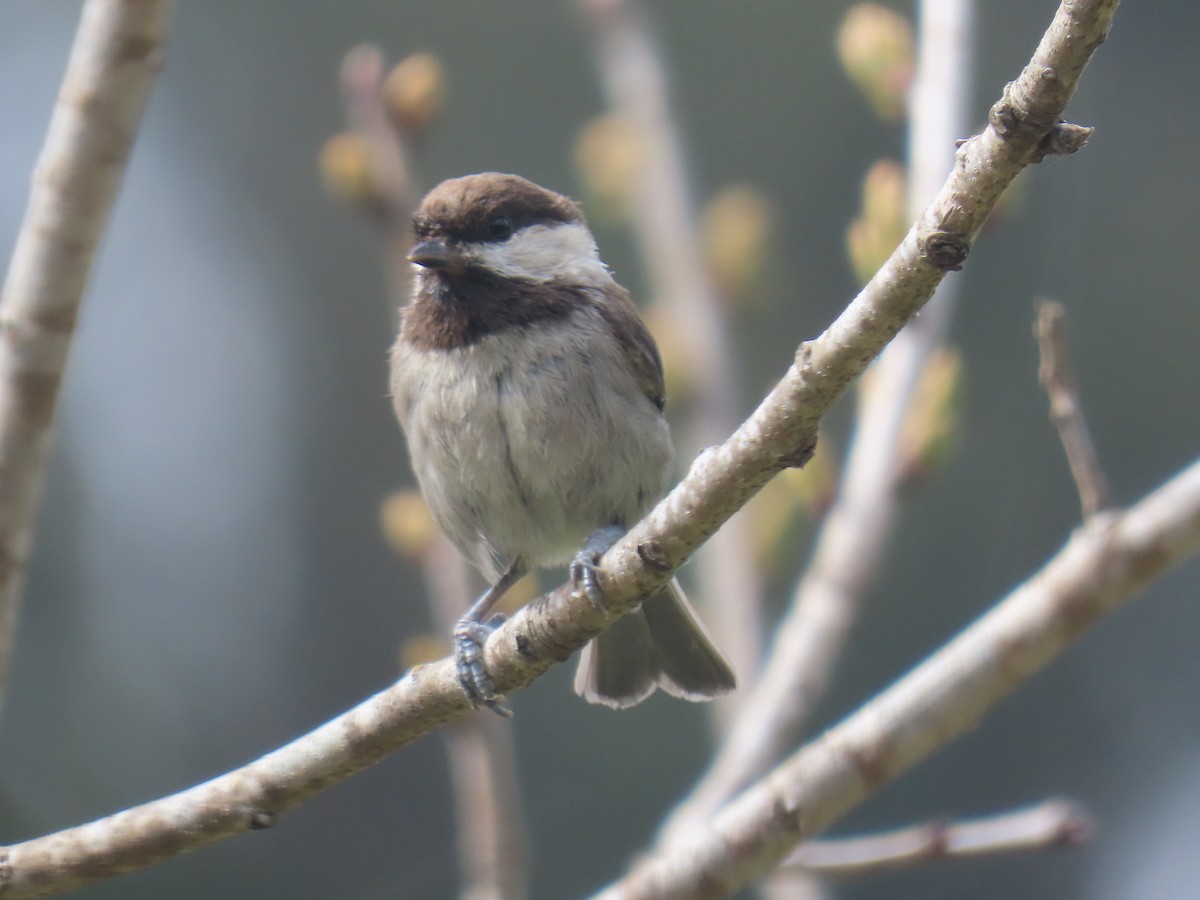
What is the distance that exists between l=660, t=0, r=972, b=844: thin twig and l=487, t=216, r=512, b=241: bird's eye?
1080mm

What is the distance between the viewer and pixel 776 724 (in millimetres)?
3021

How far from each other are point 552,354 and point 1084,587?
1.59 meters

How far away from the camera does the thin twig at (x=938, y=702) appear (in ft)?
6.63

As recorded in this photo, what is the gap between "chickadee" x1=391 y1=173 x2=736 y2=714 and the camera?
3260 mm

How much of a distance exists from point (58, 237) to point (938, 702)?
1.98 meters

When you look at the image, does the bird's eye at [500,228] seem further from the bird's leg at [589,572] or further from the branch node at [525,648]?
the branch node at [525,648]

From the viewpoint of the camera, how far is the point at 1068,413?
2129 millimetres

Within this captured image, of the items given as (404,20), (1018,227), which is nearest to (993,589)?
(1018,227)

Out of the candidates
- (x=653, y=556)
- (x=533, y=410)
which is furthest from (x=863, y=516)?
(x=653, y=556)

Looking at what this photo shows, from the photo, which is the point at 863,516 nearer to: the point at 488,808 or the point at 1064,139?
the point at 488,808

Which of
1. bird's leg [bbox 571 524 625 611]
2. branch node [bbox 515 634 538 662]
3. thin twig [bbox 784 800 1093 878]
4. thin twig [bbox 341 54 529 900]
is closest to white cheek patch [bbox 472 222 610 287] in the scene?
thin twig [bbox 341 54 529 900]

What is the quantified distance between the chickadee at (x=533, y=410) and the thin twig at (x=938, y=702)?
93cm

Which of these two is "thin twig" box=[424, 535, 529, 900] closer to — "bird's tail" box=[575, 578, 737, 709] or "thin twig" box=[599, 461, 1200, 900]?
"bird's tail" box=[575, 578, 737, 709]

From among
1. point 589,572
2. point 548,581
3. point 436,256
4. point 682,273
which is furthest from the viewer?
point 548,581
